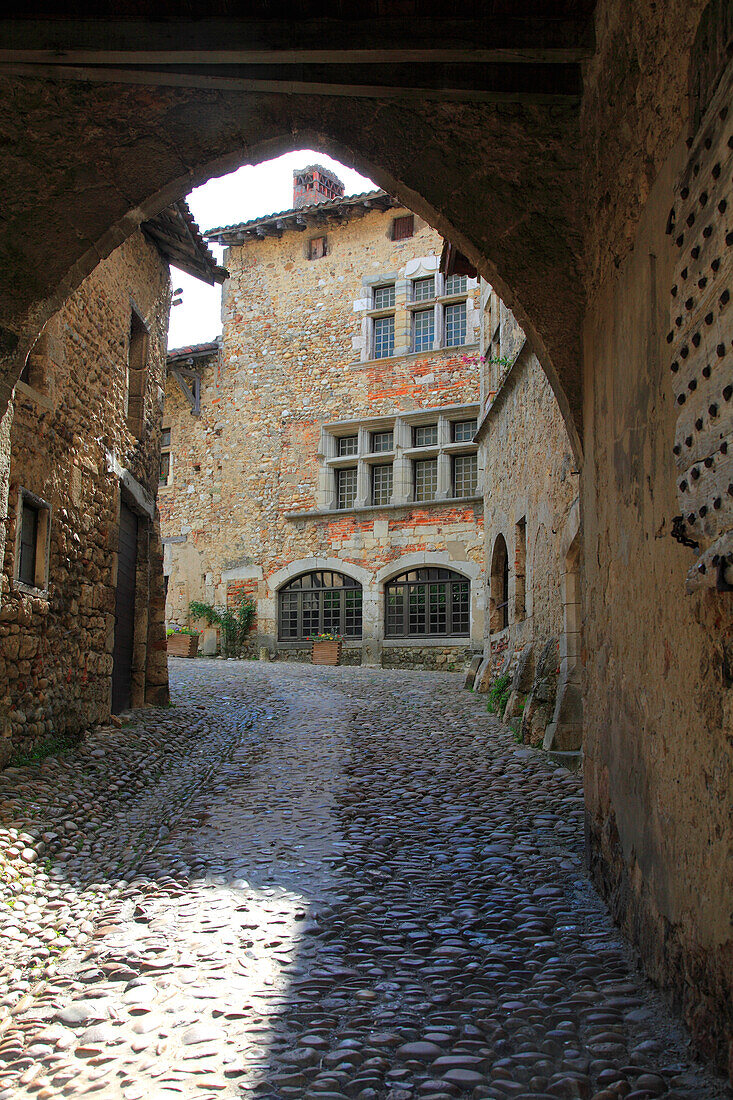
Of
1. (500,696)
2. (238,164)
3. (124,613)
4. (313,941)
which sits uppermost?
(238,164)

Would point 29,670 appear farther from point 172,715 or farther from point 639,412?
point 639,412

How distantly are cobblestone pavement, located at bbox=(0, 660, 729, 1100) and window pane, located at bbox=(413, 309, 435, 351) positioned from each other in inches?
542

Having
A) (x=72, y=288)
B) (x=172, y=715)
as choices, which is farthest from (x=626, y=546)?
(x=172, y=715)

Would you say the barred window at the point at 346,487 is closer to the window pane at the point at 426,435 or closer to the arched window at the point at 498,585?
the window pane at the point at 426,435

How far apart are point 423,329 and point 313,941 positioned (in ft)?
55.8

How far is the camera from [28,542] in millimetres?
6004

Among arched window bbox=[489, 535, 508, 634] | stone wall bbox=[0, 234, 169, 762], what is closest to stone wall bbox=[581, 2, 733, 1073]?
stone wall bbox=[0, 234, 169, 762]

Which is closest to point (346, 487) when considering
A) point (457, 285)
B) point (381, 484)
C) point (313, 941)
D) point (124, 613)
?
point (381, 484)

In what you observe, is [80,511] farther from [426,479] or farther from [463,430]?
[463,430]

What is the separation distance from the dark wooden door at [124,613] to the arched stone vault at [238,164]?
4.82 m

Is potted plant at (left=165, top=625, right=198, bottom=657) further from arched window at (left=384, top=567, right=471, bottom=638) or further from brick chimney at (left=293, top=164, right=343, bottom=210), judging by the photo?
brick chimney at (left=293, top=164, right=343, bottom=210)

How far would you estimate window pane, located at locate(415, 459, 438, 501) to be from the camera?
1830cm

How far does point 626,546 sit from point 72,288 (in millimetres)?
2548

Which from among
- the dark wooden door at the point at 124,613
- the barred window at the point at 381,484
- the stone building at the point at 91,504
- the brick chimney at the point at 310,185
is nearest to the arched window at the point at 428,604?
the barred window at the point at 381,484
